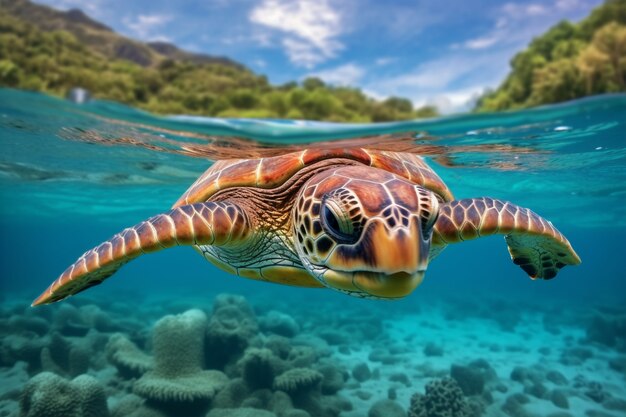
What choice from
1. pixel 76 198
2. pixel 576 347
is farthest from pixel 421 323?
pixel 76 198

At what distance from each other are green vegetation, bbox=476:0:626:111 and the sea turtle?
13.6ft

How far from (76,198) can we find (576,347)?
26356mm

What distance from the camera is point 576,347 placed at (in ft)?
46.4

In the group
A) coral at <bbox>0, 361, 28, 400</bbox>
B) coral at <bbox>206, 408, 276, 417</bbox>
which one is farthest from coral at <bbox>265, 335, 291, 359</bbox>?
coral at <bbox>0, 361, 28, 400</bbox>

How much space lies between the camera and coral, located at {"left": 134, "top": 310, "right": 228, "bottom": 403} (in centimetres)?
698

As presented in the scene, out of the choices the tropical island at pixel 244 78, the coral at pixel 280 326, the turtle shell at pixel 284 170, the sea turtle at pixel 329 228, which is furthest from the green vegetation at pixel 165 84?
the coral at pixel 280 326

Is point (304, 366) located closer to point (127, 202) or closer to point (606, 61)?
point (606, 61)

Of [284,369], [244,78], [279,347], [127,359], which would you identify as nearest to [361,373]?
[279,347]

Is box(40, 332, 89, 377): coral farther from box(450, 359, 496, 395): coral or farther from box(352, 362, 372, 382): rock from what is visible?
box(450, 359, 496, 395): coral

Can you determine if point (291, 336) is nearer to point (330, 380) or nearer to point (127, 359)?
point (330, 380)

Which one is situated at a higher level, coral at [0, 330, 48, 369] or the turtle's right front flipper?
the turtle's right front flipper

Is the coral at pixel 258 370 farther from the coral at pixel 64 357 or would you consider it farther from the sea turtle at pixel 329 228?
the coral at pixel 64 357

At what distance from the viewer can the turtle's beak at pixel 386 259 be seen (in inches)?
99.1

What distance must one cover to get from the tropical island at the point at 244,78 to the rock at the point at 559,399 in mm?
7043
